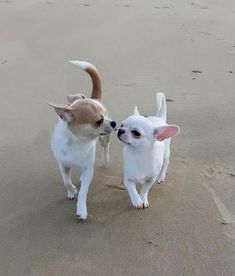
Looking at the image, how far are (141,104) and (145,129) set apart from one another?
69.1 inches

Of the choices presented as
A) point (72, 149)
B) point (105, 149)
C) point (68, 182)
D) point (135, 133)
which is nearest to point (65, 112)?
point (72, 149)

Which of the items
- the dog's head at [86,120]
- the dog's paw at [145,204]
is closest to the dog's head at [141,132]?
the dog's head at [86,120]

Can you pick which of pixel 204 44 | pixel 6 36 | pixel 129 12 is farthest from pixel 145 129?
pixel 129 12

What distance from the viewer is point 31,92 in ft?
18.0

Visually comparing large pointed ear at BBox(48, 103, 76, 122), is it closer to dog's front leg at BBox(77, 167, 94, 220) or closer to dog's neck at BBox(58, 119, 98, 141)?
dog's neck at BBox(58, 119, 98, 141)

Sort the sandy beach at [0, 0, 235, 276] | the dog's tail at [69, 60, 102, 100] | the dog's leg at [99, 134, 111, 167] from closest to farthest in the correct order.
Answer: the sandy beach at [0, 0, 235, 276] < the dog's tail at [69, 60, 102, 100] < the dog's leg at [99, 134, 111, 167]

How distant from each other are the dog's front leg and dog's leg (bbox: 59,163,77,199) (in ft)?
0.40

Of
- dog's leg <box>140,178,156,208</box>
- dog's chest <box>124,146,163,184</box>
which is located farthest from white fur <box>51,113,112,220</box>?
dog's leg <box>140,178,156,208</box>

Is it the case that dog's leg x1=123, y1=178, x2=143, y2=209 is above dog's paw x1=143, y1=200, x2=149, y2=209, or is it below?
above

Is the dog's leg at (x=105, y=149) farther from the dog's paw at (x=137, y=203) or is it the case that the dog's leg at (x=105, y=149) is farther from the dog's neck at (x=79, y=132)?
the dog's paw at (x=137, y=203)

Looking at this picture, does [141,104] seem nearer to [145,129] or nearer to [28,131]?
[28,131]

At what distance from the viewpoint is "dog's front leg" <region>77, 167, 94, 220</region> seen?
11.7 feet

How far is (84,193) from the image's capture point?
362cm

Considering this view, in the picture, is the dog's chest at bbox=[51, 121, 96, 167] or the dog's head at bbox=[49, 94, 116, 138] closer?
the dog's head at bbox=[49, 94, 116, 138]
